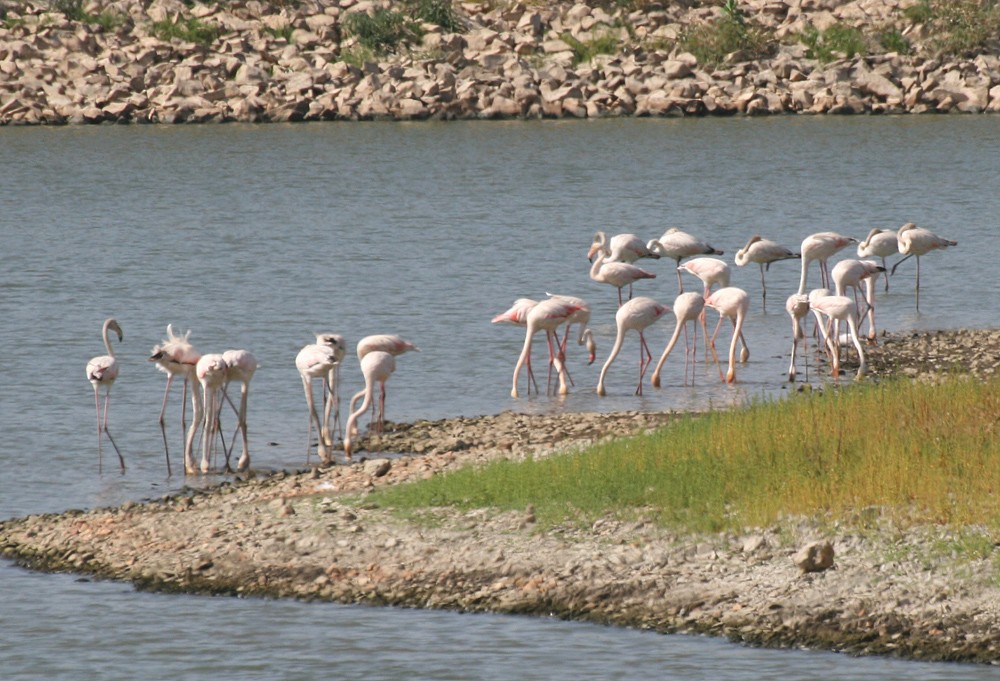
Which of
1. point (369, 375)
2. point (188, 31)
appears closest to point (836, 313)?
point (369, 375)

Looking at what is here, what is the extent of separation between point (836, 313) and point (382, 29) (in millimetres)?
44034

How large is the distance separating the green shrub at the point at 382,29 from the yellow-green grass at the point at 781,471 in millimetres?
47896

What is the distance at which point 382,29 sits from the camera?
59.0 metres

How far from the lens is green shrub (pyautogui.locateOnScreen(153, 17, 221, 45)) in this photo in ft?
198

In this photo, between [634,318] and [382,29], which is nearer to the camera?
[634,318]

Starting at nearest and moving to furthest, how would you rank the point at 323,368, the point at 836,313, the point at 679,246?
1. the point at 323,368
2. the point at 836,313
3. the point at 679,246

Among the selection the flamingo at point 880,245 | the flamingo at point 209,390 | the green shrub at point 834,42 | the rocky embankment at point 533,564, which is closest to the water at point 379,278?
the rocky embankment at point 533,564

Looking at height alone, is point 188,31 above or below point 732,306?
above

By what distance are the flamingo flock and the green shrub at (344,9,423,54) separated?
3609 cm

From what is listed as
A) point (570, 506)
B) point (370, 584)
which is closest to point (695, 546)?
point (570, 506)

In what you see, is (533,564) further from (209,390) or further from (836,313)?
(836,313)

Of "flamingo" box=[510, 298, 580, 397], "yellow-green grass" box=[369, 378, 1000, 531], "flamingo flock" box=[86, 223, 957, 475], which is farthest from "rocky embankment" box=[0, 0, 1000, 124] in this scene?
"yellow-green grass" box=[369, 378, 1000, 531]

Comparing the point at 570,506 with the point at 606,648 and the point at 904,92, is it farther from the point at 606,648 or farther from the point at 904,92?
the point at 904,92

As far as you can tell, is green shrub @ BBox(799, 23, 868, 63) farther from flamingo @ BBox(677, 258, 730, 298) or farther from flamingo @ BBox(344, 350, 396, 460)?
flamingo @ BBox(344, 350, 396, 460)
